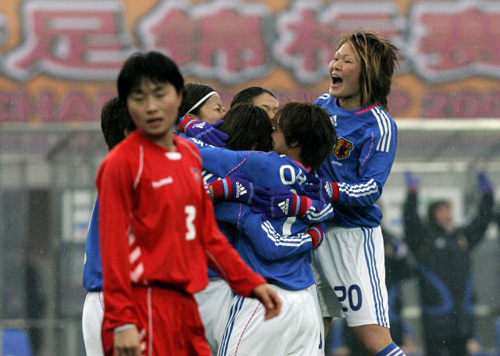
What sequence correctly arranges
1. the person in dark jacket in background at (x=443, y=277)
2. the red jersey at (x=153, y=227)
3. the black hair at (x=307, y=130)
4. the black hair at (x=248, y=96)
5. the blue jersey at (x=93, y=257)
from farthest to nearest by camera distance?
1. the person in dark jacket in background at (x=443, y=277)
2. the black hair at (x=248, y=96)
3. the black hair at (x=307, y=130)
4. the blue jersey at (x=93, y=257)
5. the red jersey at (x=153, y=227)

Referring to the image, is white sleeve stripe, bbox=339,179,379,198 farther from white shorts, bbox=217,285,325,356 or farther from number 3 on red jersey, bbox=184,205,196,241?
number 3 on red jersey, bbox=184,205,196,241

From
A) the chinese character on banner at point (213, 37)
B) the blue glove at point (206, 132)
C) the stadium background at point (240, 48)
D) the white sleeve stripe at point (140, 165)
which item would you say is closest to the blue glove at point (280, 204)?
the blue glove at point (206, 132)

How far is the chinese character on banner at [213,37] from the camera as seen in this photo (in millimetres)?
10844

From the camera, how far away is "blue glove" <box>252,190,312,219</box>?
3889mm

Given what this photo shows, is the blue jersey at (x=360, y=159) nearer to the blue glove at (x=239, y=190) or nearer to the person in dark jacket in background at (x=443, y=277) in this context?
the blue glove at (x=239, y=190)

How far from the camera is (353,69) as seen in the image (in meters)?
4.42

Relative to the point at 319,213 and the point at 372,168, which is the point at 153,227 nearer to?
the point at 319,213

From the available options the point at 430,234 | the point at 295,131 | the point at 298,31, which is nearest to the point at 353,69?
the point at 295,131

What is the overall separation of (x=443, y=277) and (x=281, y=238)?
192 inches

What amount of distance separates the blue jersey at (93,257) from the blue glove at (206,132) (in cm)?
58

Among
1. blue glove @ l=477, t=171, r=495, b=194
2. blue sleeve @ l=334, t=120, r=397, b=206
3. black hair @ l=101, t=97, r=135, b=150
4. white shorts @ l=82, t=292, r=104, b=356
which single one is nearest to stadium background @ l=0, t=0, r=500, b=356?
blue glove @ l=477, t=171, r=495, b=194

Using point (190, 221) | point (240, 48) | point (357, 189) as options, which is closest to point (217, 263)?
point (190, 221)

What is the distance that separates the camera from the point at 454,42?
1127 centimetres

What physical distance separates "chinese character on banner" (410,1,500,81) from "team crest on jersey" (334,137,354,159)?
6878 millimetres
